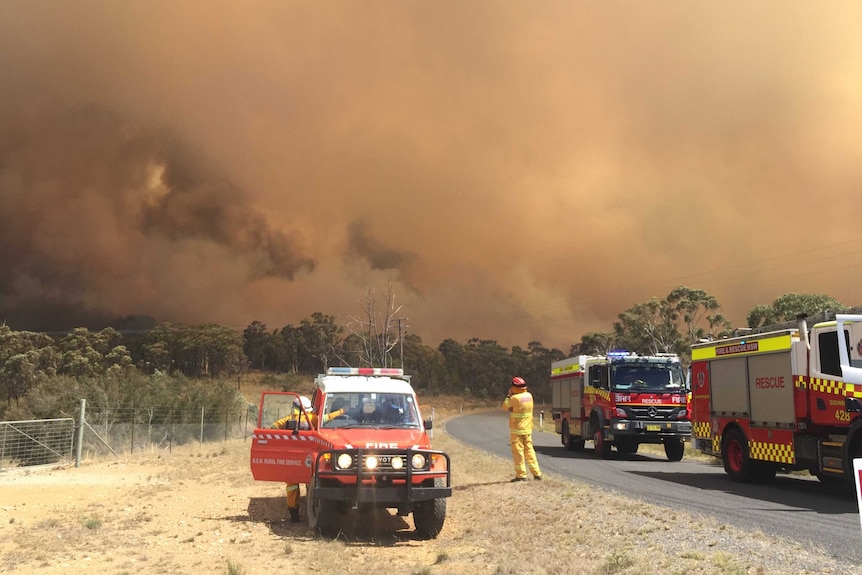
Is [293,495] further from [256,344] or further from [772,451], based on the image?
[256,344]

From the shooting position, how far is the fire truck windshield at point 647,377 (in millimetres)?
19875

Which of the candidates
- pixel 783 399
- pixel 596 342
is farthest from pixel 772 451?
pixel 596 342

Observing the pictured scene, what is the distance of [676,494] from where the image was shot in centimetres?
1271

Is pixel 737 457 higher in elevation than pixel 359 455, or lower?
lower

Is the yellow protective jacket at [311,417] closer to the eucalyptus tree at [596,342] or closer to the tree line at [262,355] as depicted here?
the tree line at [262,355]

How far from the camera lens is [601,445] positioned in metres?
20.7

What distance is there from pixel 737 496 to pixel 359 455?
7.74 m

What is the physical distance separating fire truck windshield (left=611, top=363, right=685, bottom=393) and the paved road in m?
2.12

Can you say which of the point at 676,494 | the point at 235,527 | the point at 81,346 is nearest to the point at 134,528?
the point at 235,527

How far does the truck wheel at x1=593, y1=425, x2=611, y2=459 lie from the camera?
67.5 ft

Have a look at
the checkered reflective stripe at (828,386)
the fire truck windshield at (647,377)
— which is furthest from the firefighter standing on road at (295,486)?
the fire truck windshield at (647,377)

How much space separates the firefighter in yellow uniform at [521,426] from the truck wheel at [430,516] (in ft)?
13.3

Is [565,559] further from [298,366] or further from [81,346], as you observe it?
[298,366]

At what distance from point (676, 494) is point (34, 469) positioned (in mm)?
17353
